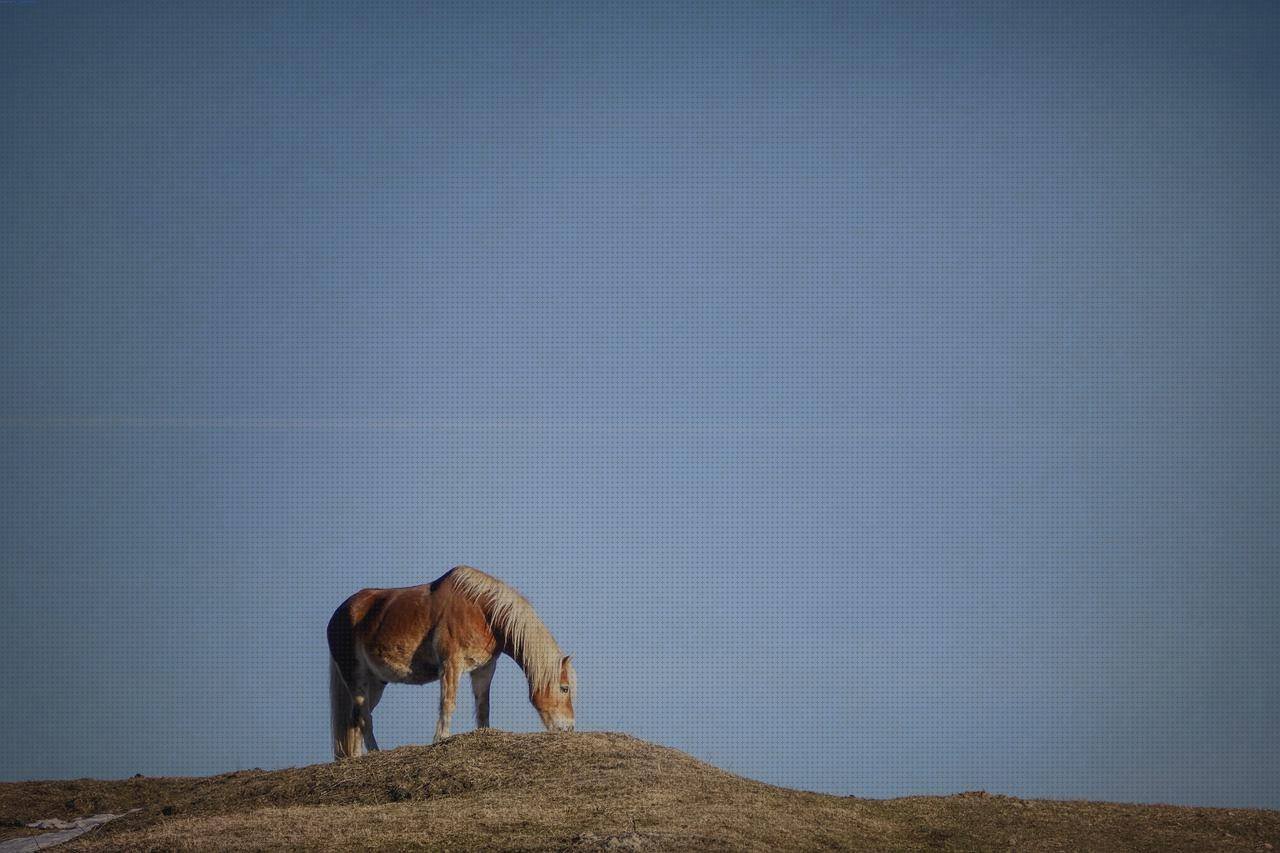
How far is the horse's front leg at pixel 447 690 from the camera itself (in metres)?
18.3

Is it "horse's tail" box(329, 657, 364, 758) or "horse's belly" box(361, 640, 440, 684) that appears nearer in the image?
"horse's belly" box(361, 640, 440, 684)

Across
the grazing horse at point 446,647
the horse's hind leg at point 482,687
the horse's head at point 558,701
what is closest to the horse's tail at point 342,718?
A: the grazing horse at point 446,647

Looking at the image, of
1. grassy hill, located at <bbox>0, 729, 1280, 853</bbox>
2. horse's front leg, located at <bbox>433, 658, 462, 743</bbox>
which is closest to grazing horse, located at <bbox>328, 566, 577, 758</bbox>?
horse's front leg, located at <bbox>433, 658, 462, 743</bbox>

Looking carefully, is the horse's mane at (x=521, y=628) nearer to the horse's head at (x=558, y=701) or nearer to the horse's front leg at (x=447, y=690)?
the horse's head at (x=558, y=701)

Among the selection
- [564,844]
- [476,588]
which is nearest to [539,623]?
[476,588]

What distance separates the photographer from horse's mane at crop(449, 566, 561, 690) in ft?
61.5

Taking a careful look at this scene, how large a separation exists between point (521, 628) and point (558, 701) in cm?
126

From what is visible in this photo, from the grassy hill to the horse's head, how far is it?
1.81 metres

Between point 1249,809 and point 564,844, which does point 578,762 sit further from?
point 1249,809

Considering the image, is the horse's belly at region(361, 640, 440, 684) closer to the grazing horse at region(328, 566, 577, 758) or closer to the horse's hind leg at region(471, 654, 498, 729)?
the grazing horse at region(328, 566, 577, 758)

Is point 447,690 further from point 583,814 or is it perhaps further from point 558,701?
Answer: point 583,814

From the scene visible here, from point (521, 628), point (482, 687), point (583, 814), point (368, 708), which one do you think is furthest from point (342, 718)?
point (583, 814)

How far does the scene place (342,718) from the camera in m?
20.3

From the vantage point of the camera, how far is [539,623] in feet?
62.6
